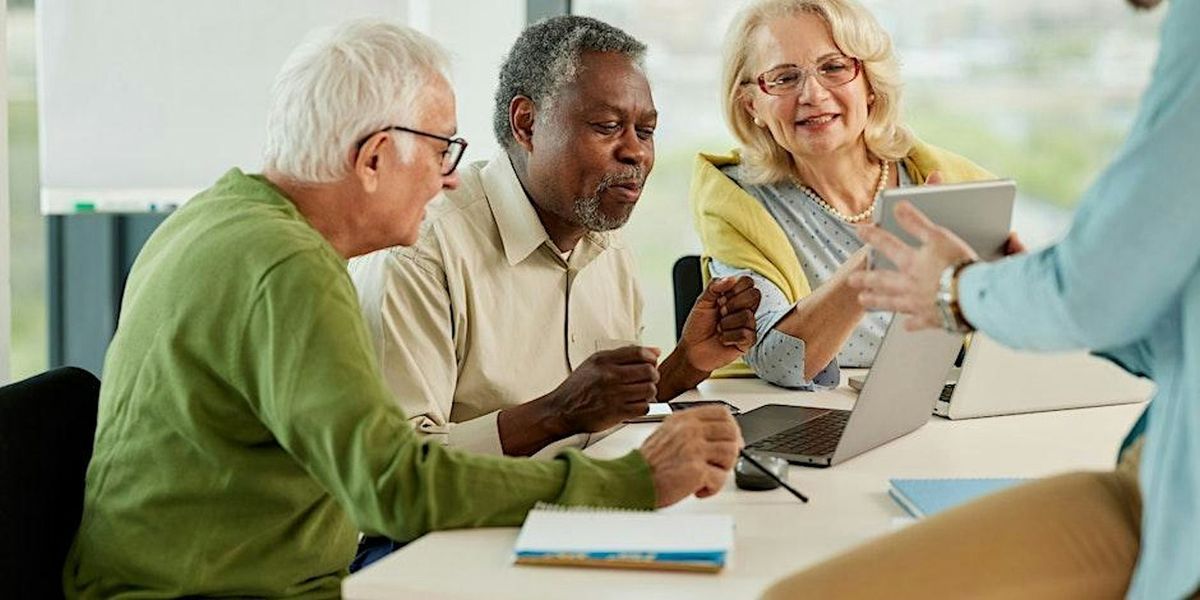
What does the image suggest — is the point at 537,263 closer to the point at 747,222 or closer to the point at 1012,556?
the point at 747,222

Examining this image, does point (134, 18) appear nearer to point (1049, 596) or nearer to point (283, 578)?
point (283, 578)

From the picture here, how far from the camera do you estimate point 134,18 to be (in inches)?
139

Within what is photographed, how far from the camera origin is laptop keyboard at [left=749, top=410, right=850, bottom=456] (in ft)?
6.89

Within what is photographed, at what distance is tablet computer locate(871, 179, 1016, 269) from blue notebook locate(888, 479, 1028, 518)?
279mm

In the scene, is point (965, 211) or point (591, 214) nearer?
point (965, 211)

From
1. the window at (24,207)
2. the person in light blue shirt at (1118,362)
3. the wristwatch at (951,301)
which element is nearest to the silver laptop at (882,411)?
the wristwatch at (951,301)

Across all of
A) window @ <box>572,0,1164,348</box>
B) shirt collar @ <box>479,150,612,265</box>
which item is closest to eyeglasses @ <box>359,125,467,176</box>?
shirt collar @ <box>479,150,612,265</box>

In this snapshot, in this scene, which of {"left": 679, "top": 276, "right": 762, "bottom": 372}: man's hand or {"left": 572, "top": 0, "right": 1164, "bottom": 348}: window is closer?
{"left": 679, "top": 276, "right": 762, "bottom": 372}: man's hand

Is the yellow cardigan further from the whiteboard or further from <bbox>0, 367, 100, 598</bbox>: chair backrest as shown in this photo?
<bbox>0, 367, 100, 598</bbox>: chair backrest

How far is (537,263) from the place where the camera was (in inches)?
99.3

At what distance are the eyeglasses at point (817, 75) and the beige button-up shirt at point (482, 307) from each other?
575 mm

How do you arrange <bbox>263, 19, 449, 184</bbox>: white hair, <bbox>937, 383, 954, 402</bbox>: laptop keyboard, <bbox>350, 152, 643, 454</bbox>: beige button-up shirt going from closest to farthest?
1. <bbox>263, 19, 449, 184</bbox>: white hair
2. <bbox>350, 152, 643, 454</bbox>: beige button-up shirt
3. <bbox>937, 383, 954, 402</bbox>: laptop keyboard

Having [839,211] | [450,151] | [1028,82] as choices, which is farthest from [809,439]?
[1028,82]

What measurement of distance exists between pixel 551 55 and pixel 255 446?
98 cm
